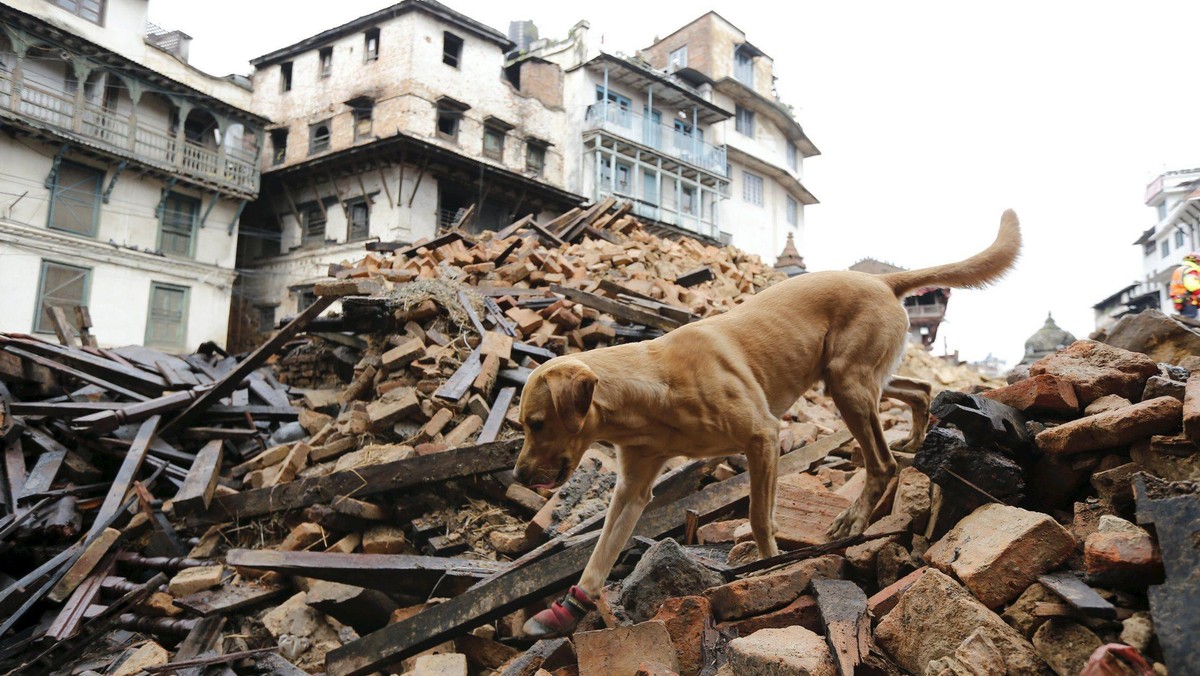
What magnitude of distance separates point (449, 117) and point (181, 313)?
509 inches

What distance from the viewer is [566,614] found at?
4.11 m

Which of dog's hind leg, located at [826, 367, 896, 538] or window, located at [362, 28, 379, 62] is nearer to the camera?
dog's hind leg, located at [826, 367, 896, 538]

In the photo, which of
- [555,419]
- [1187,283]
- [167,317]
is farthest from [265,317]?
[1187,283]

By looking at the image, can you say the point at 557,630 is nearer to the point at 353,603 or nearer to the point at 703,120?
the point at 353,603

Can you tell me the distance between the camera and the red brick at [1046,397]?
413cm

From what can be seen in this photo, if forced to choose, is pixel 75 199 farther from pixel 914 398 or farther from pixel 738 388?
pixel 914 398

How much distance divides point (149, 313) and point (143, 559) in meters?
21.6

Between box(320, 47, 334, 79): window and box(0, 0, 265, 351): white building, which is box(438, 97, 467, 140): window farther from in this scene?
box(0, 0, 265, 351): white building

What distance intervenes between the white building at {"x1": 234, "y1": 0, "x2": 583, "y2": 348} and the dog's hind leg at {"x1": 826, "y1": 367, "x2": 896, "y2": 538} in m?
23.6

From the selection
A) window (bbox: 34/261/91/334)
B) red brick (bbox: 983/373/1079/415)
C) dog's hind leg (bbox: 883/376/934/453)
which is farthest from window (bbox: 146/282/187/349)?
red brick (bbox: 983/373/1079/415)

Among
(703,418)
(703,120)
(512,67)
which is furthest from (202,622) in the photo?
(703,120)

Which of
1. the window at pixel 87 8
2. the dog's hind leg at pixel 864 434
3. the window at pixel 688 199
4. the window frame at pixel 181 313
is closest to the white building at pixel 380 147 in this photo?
the window frame at pixel 181 313

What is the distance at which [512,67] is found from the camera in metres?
33.4

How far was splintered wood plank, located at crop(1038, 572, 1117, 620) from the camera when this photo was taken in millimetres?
2598
